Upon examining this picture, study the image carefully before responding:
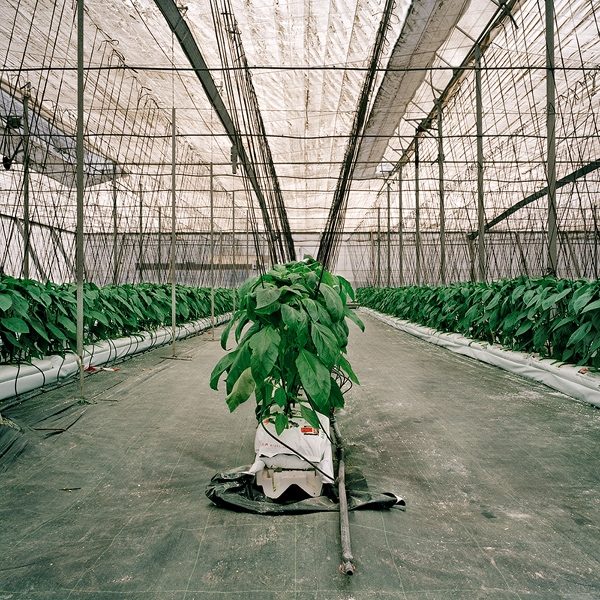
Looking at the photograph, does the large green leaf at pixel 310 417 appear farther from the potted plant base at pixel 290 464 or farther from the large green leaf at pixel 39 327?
the large green leaf at pixel 39 327

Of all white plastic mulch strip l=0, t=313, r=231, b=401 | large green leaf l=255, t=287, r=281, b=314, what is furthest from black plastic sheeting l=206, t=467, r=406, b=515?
white plastic mulch strip l=0, t=313, r=231, b=401

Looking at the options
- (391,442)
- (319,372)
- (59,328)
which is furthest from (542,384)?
(59,328)

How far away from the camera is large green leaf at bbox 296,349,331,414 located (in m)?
1.26

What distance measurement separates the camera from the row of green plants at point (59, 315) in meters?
2.45

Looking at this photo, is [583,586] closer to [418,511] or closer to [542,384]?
[418,511]

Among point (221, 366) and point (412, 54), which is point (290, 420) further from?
point (412, 54)

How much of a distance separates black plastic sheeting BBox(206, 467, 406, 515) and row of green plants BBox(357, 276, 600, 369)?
6.16 ft

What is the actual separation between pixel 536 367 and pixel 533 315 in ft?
Result: 1.36

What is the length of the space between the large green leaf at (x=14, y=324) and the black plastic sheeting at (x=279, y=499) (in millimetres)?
1603

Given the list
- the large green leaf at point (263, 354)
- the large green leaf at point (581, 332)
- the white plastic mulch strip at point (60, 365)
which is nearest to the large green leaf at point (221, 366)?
the large green leaf at point (263, 354)

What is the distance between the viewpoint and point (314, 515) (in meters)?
1.21

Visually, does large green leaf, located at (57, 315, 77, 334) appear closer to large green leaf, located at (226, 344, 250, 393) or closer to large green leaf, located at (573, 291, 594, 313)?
large green leaf, located at (226, 344, 250, 393)

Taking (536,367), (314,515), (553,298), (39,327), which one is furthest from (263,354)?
(536,367)

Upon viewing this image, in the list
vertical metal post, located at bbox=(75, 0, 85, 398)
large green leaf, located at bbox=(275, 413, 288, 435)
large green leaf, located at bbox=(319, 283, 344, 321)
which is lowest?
large green leaf, located at bbox=(275, 413, 288, 435)
